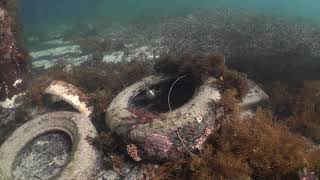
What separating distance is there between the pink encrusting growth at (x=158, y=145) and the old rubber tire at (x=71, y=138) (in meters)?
1.30

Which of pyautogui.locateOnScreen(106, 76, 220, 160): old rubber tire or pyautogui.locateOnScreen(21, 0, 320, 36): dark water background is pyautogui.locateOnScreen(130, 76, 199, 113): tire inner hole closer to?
pyautogui.locateOnScreen(106, 76, 220, 160): old rubber tire

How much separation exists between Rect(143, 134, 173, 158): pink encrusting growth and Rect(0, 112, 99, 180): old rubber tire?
1298mm

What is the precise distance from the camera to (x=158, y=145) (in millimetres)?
6535

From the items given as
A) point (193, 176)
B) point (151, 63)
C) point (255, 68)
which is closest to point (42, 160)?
point (193, 176)

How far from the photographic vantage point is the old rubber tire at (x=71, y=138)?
680cm

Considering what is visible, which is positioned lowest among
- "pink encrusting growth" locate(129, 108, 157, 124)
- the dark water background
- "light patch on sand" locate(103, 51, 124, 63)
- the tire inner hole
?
the dark water background

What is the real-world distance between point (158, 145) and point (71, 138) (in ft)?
7.50

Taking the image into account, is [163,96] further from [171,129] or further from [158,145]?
[158,145]

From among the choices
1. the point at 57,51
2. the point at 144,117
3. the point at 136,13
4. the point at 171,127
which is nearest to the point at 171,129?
the point at 171,127

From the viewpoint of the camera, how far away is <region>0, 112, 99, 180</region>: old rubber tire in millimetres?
6801

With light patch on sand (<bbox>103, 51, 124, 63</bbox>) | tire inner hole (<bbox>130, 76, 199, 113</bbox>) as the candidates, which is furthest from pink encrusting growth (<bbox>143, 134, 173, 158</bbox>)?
light patch on sand (<bbox>103, 51, 124, 63</bbox>)

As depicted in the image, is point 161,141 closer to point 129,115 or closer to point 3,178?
point 129,115

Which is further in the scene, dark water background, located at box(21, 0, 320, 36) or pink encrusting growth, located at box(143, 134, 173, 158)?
dark water background, located at box(21, 0, 320, 36)

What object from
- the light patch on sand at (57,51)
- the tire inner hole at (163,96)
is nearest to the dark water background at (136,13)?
the light patch on sand at (57,51)
